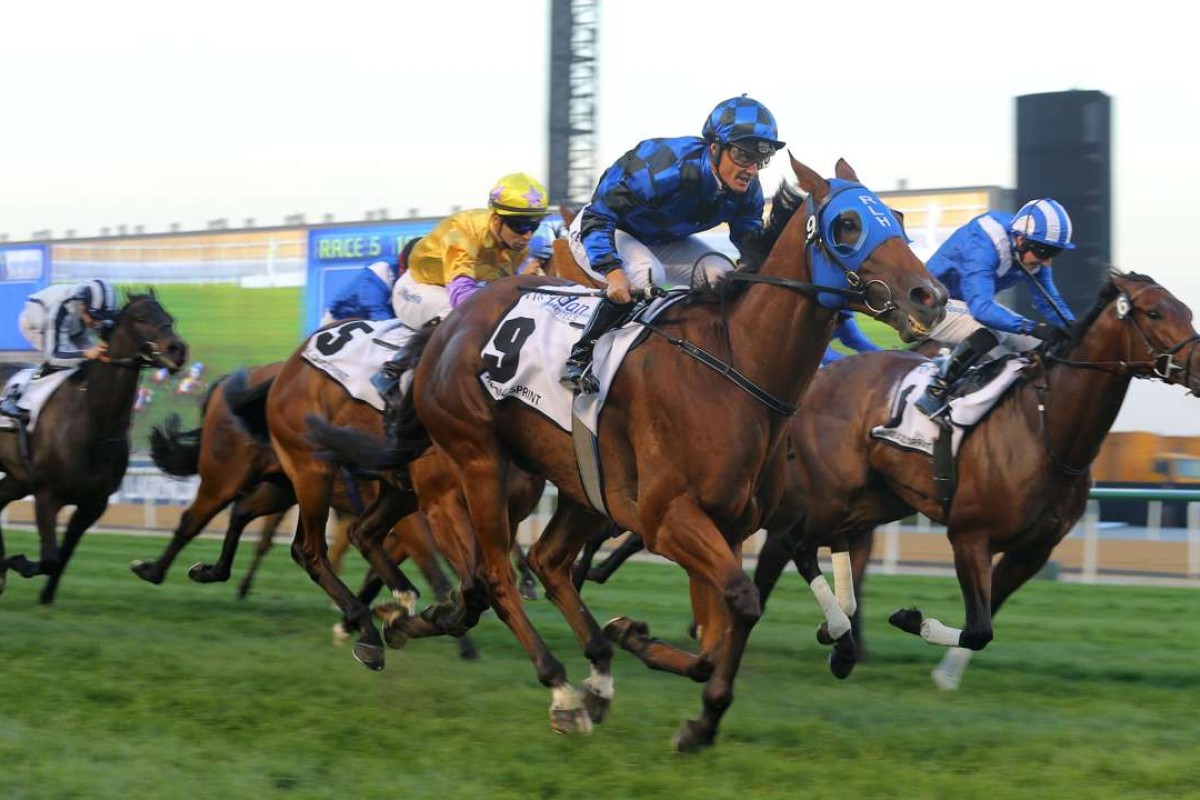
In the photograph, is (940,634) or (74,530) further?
(74,530)

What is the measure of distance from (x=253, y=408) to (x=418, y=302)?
1171 mm

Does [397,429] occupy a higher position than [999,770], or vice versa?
[397,429]

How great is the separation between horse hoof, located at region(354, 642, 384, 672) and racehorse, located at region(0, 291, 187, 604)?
2937 mm

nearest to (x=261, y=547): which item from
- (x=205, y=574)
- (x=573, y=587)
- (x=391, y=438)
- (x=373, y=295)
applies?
(x=205, y=574)

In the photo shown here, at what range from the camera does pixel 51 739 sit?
486 cm

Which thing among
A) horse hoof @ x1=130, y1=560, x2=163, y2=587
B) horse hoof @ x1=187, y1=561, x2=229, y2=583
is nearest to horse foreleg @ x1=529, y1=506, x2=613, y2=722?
horse hoof @ x1=187, y1=561, x2=229, y2=583

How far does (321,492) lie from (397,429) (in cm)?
100

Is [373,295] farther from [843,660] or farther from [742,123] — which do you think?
[742,123]

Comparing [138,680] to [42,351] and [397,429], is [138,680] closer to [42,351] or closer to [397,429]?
[397,429]

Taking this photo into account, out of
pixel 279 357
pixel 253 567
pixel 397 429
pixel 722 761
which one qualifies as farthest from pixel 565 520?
pixel 279 357

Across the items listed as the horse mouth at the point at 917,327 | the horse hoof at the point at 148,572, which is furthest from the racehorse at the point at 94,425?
the horse mouth at the point at 917,327

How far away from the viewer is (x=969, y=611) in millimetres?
6250

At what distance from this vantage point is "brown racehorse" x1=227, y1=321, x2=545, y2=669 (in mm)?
6621

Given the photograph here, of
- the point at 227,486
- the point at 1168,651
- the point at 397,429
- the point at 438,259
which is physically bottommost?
the point at 1168,651
